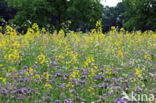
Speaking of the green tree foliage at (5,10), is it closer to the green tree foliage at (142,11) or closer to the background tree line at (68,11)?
the background tree line at (68,11)

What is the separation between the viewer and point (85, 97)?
4.22 metres

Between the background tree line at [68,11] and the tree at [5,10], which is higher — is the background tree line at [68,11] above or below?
below

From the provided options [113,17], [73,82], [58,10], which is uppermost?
[113,17]

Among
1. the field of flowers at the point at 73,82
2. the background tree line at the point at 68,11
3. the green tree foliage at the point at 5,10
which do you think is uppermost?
the green tree foliage at the point at 5,10

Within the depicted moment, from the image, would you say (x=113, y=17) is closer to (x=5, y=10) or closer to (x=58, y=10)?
(x=5, y=10)

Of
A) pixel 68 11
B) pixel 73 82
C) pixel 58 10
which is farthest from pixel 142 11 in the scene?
pixel 73 82

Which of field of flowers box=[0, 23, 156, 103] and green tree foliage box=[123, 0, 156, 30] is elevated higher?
green tree foliage box=[123, 0, 156, 30]

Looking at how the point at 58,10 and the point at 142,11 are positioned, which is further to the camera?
the point at 142,11

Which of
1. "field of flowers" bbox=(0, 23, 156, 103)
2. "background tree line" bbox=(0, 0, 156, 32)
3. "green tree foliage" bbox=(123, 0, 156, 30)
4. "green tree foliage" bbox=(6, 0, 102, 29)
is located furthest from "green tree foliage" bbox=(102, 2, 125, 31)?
"field of flowers" bbox=(0, 23, 156, 103)

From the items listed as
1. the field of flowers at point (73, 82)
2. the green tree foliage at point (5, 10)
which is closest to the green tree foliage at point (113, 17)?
the green tree foliage at point (5, 10)

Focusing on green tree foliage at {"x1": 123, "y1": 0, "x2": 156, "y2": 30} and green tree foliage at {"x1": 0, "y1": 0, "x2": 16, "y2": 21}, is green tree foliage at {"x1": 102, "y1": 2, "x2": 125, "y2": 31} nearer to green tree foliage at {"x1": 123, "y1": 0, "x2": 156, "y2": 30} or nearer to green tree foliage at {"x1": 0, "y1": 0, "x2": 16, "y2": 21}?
green tree foliage at {"x1": 0, "y1": 0, "x2": 16, "y2": 21}

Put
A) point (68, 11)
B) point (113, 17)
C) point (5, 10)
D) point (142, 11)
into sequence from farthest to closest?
1. point (113, 17)
2. point (5, 10)
3. point (142, 11)
4. point (68, 11)

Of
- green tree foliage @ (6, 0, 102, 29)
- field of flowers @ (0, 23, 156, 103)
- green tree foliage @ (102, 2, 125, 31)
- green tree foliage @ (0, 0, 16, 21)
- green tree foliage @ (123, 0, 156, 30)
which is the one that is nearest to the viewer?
field of flowers @ (0, 23, 156, 103)

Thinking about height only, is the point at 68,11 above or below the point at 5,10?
below
